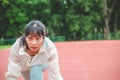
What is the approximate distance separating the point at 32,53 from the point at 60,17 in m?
21.4

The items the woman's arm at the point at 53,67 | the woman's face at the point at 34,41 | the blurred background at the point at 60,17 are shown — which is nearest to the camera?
the woman's face at the point at 34,41

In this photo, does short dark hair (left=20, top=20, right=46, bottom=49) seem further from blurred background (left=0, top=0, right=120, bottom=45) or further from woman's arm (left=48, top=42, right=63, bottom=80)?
blurred background (left=0, top=0, right=120, bottom=45)

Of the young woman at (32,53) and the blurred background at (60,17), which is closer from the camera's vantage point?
the young woman at (32,53)

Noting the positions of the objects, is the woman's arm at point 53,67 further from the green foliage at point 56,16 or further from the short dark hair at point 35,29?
the green foliage at point 56,16

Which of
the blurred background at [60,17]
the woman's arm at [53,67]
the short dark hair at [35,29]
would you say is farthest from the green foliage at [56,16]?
the short dark hair at [35,29]

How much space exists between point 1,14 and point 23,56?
20809mm

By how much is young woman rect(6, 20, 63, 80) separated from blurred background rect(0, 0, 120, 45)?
62.9 ft

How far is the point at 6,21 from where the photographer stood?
23734 millimetres

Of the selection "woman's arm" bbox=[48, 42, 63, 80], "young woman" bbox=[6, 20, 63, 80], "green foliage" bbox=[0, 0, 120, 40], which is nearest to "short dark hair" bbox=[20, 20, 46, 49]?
"young woman" bbox=[6, 20, 63, 80]

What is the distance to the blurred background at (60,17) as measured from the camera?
23125mm

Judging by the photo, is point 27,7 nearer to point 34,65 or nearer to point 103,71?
point 103,71

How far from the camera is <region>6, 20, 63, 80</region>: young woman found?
2.87 meters

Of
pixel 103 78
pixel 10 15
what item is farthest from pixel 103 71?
pixel 10 15

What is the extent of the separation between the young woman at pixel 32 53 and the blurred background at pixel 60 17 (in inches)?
755
